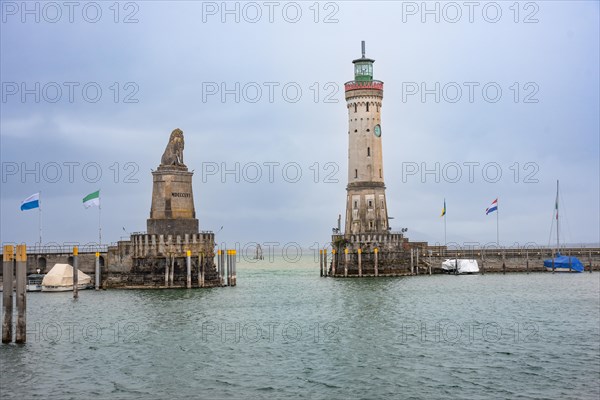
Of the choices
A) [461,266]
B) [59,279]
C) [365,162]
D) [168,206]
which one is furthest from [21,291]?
[461,266]

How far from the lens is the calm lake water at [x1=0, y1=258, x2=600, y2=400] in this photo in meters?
27.4

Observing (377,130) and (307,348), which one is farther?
(377,130)

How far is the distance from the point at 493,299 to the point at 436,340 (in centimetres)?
2422

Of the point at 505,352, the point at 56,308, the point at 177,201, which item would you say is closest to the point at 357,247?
the point at 177,201

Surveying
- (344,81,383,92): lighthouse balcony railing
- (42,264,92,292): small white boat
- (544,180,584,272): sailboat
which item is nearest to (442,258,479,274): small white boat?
(544,180,584,272): sailboat

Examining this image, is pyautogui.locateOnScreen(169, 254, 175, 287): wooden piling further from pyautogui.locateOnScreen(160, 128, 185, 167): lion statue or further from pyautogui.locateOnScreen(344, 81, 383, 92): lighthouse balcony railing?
pyautogui.locateOnScreen(344, 81, 383, 92): lighthouse balcony railing

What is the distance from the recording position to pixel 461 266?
96438mm

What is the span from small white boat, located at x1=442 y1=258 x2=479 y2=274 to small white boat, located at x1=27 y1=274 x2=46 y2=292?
168ft

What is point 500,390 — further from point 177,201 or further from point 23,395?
point 177,201

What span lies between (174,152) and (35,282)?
59.2 feet

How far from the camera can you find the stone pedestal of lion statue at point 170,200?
2682 inches

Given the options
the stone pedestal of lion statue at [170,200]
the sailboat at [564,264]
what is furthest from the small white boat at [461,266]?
the stone pedestal of lion statue at [170,200]

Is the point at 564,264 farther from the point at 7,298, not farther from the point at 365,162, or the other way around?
the point at 7,298

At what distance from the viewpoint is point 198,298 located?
196 ft
